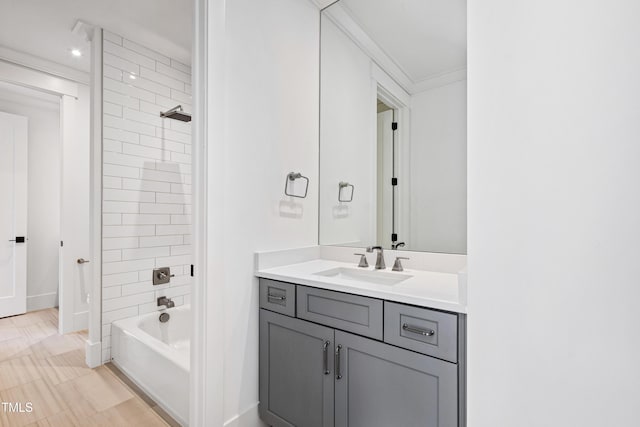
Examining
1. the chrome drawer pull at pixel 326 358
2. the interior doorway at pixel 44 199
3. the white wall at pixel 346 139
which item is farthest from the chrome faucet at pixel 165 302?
the chrome drawer pull at pixel 326 358

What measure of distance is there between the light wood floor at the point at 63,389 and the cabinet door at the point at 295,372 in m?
0.65

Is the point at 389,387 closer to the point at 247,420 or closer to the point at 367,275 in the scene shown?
the point at 367,275

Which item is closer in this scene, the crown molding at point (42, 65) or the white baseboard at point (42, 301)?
the crown molding at point (42, 65)

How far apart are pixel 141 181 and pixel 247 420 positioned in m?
1.99

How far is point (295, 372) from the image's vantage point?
1.47 m

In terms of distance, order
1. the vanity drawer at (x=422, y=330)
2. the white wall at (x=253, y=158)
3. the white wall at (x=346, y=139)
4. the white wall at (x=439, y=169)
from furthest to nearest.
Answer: the white wall at (x=346, y=139) → the white wall at (x=439, y=169) → the white wall at (x=253, y=158) → the vanity drawer at (x=422, y=330)

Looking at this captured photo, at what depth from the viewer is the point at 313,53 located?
2.09 meters

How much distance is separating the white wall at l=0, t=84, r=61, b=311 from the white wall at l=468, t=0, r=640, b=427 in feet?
14.6

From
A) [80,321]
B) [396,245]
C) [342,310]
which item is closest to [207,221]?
[342,310]

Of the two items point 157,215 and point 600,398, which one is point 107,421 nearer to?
point 157,215

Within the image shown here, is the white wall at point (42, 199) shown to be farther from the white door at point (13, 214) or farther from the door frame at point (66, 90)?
the door frame at point (66, 90)

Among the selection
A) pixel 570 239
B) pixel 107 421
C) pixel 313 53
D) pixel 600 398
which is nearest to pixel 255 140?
pixel 313 53

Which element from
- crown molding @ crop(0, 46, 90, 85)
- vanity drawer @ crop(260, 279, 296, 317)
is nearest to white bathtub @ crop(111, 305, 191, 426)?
vanity drawer @ crop(260, 279, 296, 317)

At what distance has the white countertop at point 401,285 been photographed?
1067 millimetres
